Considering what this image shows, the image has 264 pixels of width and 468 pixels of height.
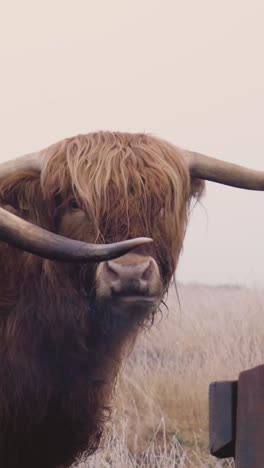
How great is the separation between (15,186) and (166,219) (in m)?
0.74

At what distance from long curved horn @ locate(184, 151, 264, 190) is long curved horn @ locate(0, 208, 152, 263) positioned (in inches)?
56.2

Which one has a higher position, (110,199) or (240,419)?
(240,419)

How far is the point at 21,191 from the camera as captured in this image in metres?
5.51

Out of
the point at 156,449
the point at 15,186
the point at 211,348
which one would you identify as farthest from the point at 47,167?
the point at 211,348

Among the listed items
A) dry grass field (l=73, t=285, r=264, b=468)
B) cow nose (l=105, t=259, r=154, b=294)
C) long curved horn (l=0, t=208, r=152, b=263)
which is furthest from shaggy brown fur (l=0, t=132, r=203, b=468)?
dry grass field (l=73, t=285, r=264, b=468)

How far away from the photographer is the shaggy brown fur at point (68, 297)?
5.21 meters

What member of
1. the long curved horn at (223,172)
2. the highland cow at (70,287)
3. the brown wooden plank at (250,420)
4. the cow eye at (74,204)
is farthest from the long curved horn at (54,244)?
the long curved horn at (223,172)

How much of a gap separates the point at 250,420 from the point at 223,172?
2.75m

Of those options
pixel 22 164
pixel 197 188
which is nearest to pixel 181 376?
pixel 197 188

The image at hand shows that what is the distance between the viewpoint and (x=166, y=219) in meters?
5.31

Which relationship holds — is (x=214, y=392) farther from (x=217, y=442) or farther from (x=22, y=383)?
(x=22, y=383)

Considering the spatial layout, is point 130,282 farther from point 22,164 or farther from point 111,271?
point 22,164

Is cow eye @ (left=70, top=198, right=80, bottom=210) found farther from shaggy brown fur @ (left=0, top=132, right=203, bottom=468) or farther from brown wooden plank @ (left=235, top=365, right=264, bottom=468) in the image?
brown wooden plank @ (left=235, top=365, right=264, bottom=468)

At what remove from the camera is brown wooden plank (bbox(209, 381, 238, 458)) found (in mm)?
3426
